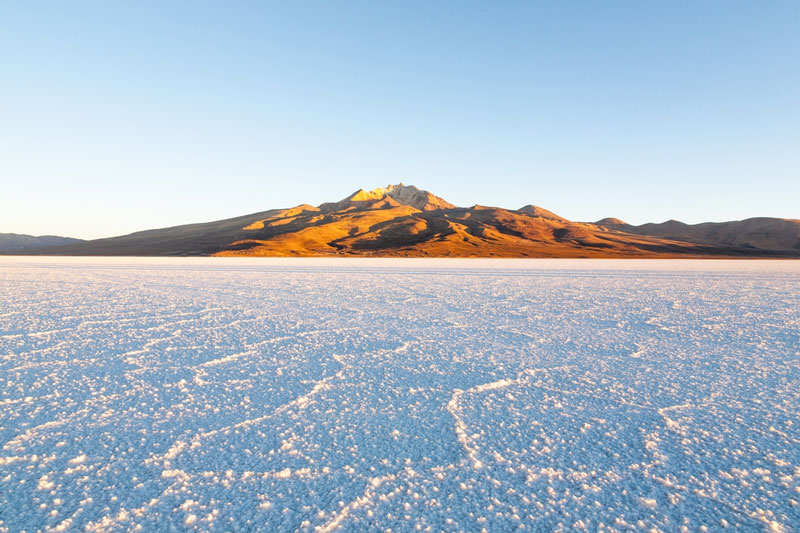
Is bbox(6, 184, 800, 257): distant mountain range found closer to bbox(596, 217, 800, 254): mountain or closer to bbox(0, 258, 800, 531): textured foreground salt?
bbox(596, 217, 800, 254): mountain

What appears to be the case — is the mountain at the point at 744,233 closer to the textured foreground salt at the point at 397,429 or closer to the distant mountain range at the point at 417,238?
the distant mountain range at the point at 417,238

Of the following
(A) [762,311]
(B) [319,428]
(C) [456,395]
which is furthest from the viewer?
(A) [762,311]

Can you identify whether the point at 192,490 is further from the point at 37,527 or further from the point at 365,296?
the point at 365,296

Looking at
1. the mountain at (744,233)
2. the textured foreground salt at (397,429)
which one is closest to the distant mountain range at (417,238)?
the mountain at (744,233)

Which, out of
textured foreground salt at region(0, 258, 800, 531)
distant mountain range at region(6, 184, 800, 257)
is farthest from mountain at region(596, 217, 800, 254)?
textured foreground salt at region(0, 258, 800, 531)

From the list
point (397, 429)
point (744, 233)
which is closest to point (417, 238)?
point (397, 429)

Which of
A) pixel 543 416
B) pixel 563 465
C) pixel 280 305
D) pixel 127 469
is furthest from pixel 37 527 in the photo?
pixel 280 305
